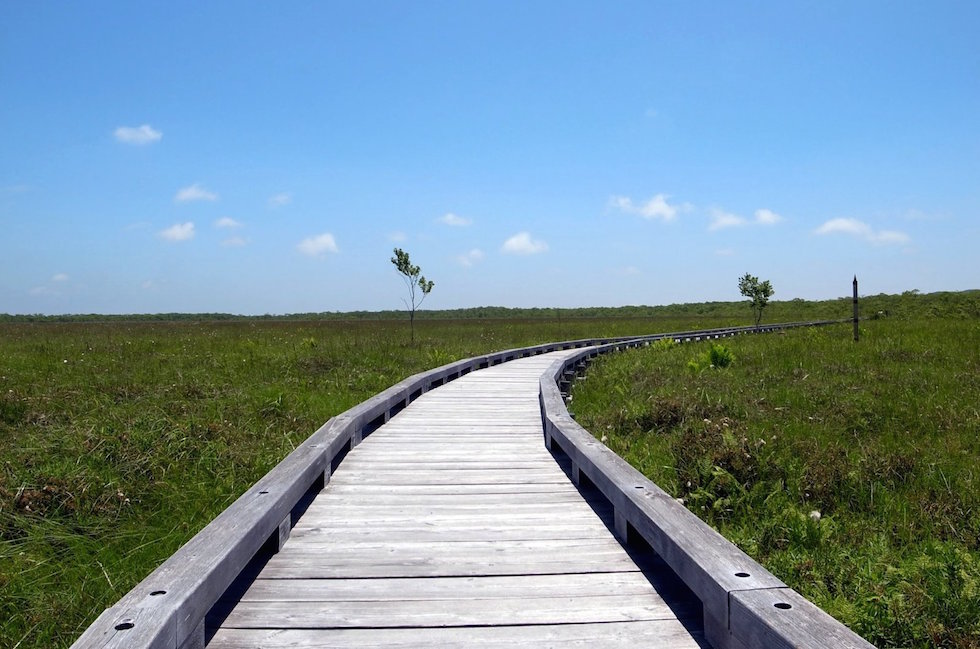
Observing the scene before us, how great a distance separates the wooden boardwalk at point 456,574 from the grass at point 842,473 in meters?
1.26

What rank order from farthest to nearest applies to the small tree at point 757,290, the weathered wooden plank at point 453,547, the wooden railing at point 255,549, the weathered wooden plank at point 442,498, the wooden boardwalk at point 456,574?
1. the small tree at point 757,290
2. the weathered wooden plank at point 442,498
3. the weathered wooden plank at point 453,547
4. the wooden boardwalk at point 456,574
5. the wooden railing at point 255,549

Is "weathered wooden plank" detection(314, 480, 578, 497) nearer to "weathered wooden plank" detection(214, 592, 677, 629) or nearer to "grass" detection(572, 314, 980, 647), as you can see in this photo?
"grass" detection(572, 314, 980, 647)

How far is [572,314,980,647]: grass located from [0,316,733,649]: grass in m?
4.13

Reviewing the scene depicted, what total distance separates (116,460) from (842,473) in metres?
7.01

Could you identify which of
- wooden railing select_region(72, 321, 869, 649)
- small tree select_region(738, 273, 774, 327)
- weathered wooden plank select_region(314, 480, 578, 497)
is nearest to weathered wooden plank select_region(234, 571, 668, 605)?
wooden railing select_region(72, 321, 869, 649)

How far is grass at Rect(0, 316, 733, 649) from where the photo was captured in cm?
398

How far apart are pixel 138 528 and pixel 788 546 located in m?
4.87

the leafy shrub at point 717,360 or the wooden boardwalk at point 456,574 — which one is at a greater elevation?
the leafy shrub at point 717,360

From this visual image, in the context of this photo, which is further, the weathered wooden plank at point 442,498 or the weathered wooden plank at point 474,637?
the weathered wooden plank at point 442,498

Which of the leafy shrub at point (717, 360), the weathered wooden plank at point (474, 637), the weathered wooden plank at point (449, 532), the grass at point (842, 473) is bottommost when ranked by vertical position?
the grass at point (842, 473)

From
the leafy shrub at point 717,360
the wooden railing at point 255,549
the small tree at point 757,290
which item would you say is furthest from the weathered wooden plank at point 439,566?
the small tree at point 757,290

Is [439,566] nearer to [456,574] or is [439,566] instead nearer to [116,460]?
[456,574]

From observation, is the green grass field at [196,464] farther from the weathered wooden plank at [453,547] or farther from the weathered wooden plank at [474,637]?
the weathered wooden plank at [474,637]

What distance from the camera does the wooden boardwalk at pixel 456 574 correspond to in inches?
107
